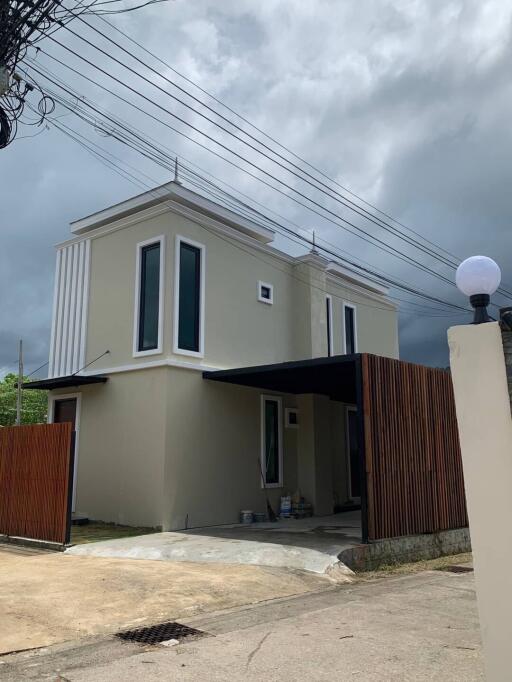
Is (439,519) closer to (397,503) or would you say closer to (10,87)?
(397,503)

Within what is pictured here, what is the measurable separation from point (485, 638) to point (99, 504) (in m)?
9.88

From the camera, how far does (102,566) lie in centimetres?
840

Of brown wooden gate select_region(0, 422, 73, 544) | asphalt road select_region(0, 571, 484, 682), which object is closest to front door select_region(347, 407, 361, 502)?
brown wooden gate select_region(0, 422, 73, 544)

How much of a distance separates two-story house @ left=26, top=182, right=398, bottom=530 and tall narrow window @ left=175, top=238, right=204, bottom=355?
0.10 ft

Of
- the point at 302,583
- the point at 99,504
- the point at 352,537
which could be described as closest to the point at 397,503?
the point at 352,537

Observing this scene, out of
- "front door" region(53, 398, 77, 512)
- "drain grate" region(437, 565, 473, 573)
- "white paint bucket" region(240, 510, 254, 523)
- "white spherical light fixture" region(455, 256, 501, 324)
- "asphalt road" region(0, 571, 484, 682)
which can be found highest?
"front door" region(53, 398, 77, 512)

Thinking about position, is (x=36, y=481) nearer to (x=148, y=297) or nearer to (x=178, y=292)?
(x=148, y=297)

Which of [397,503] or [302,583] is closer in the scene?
[302,583]

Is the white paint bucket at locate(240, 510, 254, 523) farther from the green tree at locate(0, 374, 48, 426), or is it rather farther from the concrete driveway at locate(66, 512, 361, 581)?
the green tree at locate(0, 374, 48, 426)

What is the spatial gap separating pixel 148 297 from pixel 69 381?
2383 mm

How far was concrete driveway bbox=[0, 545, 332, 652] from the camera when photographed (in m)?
5.86

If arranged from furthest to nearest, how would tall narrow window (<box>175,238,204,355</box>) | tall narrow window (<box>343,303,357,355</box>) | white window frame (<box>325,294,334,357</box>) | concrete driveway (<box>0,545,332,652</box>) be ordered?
1. tall narrow window (<box>343,303,357,355</box>)
2. white window frame (<box>325,294,334,357</box>)
3. tall narrow window (<box>175,238,204,355</box>)
4. concrete driveway (<box>0,545,332,652</box>)

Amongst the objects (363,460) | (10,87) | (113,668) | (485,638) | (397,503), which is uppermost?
(10,87)

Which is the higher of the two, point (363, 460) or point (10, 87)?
point (10, 87)
